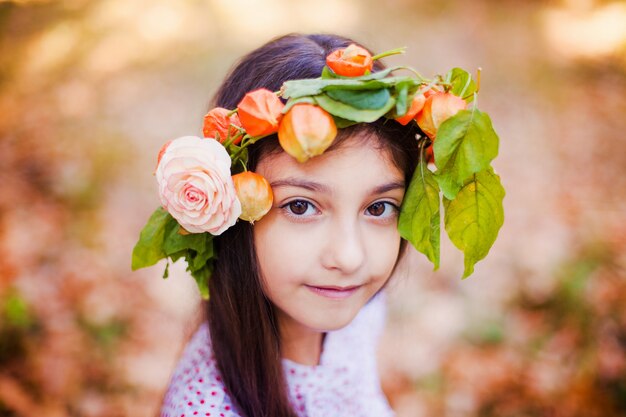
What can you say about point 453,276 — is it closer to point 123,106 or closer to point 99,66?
point 123,106

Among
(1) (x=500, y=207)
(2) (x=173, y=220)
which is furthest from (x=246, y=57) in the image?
(1) (x=500, y=207)

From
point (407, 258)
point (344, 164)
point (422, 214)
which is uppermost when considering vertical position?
point (344, 164)

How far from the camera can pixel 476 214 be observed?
1.45 m

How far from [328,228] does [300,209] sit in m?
0.09

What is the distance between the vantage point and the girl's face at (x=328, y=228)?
4.65ft

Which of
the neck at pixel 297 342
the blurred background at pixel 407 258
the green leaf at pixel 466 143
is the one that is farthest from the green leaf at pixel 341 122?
the blurred background at pixel 407 258

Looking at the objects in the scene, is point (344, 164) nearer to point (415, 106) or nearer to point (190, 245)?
point (415, 106)

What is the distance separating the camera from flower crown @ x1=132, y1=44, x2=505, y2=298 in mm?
1321

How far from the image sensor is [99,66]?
504cm

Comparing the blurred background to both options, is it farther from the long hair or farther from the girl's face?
the girl's face

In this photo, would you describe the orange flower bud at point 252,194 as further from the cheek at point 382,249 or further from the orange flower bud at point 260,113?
the cheek at point 382,249

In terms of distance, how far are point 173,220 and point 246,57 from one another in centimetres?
59

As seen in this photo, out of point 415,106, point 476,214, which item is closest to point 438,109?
point 415,106

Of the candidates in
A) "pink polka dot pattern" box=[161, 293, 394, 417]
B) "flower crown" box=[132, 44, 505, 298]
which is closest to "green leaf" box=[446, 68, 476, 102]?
"flower crown" box=[132, 44, 505, 298]
